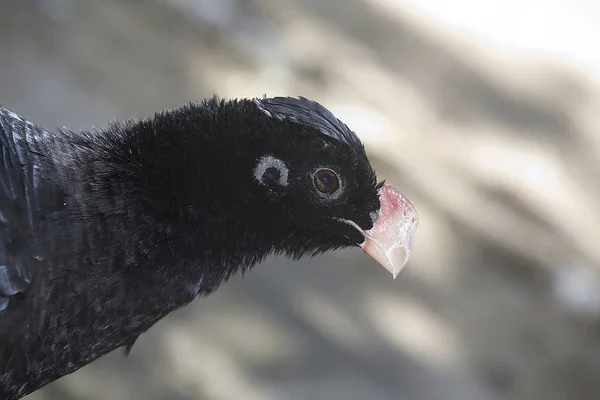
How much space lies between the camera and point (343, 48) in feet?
12.8

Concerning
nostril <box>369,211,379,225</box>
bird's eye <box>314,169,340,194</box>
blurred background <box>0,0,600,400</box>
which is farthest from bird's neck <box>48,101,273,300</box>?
blurred background <box>0,0,600,400</box>

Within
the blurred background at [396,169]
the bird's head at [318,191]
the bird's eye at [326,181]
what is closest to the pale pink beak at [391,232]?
the bird's head at [318,191]

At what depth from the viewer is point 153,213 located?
156 cm

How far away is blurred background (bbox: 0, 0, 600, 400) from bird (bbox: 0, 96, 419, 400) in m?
1.36

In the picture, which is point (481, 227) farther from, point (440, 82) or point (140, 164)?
point (140, 164)

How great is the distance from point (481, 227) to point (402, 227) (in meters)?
1.83

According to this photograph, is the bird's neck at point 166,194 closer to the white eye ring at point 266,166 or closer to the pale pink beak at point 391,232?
the white eye ring at point 266,166

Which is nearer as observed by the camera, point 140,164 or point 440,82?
point 140,164

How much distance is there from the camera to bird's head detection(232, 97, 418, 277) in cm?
162

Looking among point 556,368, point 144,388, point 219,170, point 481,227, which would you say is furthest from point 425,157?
point 219,170

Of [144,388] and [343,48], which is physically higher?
[343,48]

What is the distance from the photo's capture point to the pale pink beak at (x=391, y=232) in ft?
5.72

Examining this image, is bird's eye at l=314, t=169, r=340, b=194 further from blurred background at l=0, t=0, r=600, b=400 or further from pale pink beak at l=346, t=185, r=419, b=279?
blurred background at l=0, t=0, r=600, b=400

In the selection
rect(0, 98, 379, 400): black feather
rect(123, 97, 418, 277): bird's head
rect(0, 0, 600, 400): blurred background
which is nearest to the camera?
rect(0, 98, 379, 400): black feather
